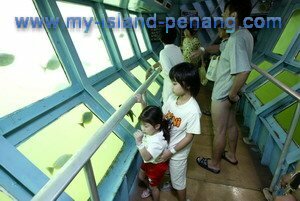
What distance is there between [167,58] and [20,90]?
4.63 ft

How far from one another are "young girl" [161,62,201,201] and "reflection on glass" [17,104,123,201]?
495mm

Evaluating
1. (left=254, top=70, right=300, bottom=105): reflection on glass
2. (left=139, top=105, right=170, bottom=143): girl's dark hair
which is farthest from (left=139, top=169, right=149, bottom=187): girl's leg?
(left=254, top=70, right=300, bottom=105): reflection on glass

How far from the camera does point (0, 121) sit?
1138 mm

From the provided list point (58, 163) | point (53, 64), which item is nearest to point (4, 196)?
point (58, 163)

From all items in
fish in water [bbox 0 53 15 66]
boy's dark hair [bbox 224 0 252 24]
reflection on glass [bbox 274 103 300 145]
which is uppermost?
fish in water [bbox 0 53 15 66]

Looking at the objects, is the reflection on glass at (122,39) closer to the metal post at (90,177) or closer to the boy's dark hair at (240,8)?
the boy's dark hair at (240,8)

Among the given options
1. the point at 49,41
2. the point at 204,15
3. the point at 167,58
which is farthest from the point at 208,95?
the point at 49,41

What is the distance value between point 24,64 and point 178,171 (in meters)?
1.40

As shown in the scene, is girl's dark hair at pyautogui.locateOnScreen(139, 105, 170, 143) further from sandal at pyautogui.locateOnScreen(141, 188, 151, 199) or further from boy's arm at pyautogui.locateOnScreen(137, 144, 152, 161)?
sandal at pyautogui.locateOnScreen(141, 188, 151, 199)

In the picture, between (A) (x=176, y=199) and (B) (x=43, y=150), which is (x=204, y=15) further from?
(B) (x=43, y=150)

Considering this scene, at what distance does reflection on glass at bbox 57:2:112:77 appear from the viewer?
2098 mm

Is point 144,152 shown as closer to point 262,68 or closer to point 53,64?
point 53,64

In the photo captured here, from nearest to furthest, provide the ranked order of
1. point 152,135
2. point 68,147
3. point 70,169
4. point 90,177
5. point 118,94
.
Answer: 1. point 70,169
2. point 90,177
3. point 68,147
4. point 152,135
5. point 118,94

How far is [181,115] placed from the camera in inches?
65.1
